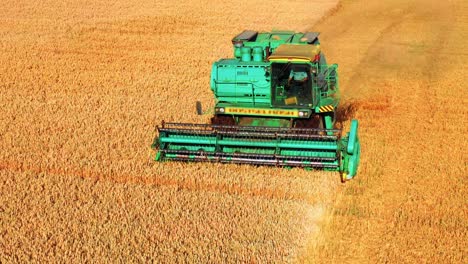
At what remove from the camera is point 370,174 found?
1013 centimetres

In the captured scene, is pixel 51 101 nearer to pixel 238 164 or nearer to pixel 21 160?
pixel 21 160

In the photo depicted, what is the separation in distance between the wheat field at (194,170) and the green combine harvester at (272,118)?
0.97 feet

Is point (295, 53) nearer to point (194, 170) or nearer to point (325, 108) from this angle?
point (325, 108)

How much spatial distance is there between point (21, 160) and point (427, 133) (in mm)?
7115

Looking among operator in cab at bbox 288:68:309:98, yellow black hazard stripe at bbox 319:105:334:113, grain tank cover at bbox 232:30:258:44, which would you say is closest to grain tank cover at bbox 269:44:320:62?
operator in cab at bbox 288:68:309:98

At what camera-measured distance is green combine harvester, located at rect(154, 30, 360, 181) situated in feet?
32.0

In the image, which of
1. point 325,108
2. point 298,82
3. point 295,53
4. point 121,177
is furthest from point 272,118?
point 121,177

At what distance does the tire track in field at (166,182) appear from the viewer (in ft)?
A: 31.0

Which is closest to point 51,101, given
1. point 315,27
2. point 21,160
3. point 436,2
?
point 21,160

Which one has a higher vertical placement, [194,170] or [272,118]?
[272,118]

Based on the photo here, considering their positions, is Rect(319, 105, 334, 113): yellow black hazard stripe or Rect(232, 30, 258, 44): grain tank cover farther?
Rect(232, 30, 258, 44): grain tank cover

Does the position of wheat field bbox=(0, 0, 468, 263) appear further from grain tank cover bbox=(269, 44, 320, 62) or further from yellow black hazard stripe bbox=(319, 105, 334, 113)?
grain tank cover bbox=(269, 44, 320, 62)

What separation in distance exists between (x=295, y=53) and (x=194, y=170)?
8.01 feet

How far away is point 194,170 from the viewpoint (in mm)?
10094
